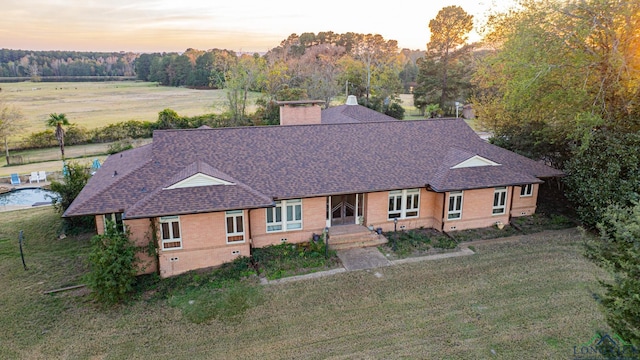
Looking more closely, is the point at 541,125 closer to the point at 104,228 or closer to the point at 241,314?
the point at 241,314

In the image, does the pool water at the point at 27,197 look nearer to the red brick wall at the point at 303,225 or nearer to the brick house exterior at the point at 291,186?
the brick house exterior at the point at 291,186

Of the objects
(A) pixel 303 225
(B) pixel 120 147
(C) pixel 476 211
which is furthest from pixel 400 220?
(B) pixel 120 147

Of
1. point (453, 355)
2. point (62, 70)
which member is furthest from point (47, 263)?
point (62, 70)

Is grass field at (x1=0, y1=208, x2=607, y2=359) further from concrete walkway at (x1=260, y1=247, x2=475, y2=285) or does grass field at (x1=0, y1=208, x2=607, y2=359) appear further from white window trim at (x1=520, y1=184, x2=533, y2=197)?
white window trim at (x1=520, y1=184, x2=533, y2=197)

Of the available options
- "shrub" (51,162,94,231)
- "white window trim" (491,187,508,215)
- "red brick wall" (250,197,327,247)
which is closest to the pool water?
"shrub" (51,162,94,231)

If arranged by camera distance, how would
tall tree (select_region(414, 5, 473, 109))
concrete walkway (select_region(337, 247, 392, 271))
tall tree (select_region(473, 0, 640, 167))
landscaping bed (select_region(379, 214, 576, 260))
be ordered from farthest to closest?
tall tree (select_region(414, 5, 473, 109)), tall tree (select_region(473, 0, 640, 167)), landscaping bed (select_region(379, 214, 576, 260)), concrete walkway (select_region(337, 247, 392, 271))

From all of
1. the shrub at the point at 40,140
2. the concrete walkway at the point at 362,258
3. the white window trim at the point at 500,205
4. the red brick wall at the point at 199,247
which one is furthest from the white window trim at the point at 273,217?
the shrub at the point at 40,140

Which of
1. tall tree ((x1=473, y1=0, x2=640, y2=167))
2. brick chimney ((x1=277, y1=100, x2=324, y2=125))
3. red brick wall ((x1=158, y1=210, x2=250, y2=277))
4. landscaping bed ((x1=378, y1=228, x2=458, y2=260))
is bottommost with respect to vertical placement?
landscaping bed ((x1=378, y1=228, x2=458, y2=260))
